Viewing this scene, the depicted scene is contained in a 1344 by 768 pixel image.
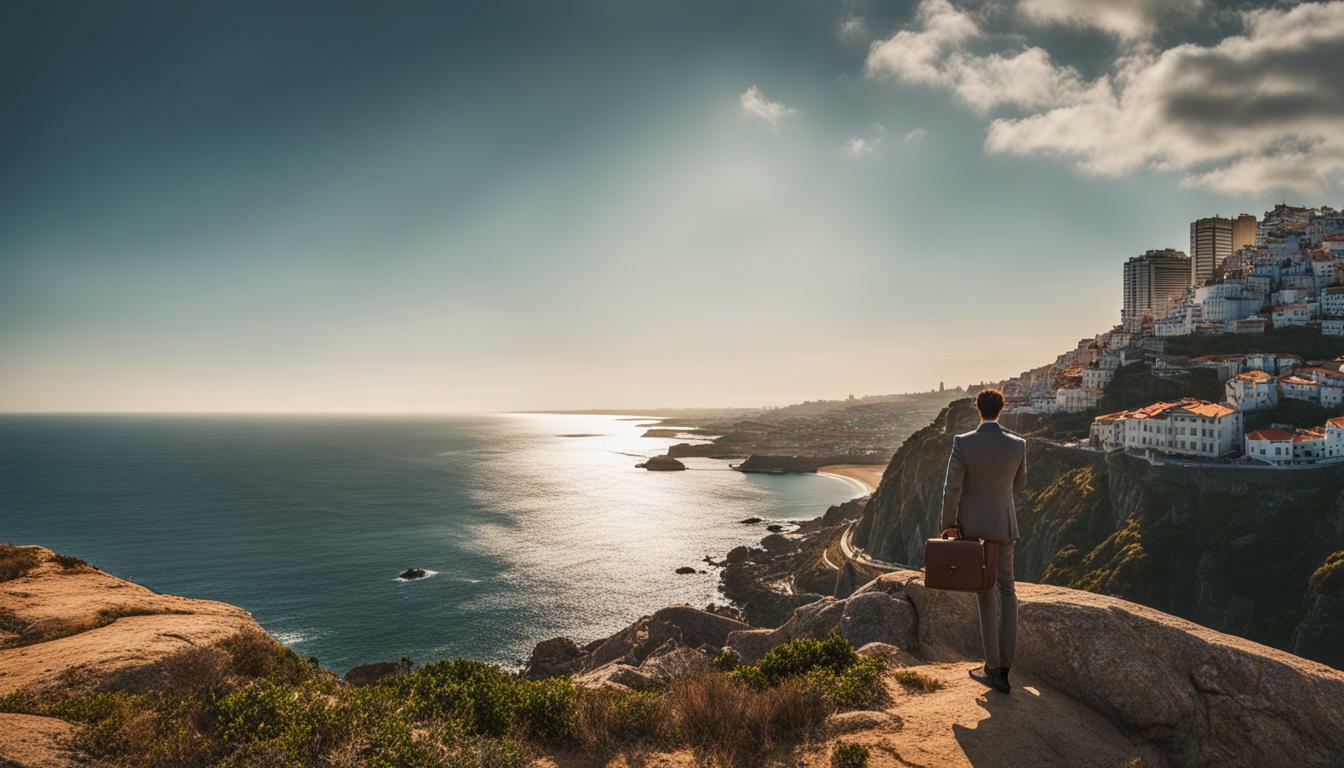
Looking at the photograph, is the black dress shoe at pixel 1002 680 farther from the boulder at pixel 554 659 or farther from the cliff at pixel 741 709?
the boulder at pixel 554 659

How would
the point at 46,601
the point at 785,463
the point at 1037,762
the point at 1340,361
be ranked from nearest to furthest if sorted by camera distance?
1. the point at 1037,762
2. the point at 46,601
3. the point at 1340,361
4. the point at 785,463

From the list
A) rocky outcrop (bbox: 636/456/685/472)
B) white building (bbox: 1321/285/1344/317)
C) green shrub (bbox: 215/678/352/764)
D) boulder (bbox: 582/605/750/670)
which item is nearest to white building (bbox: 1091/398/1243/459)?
white building (bbox: 1321/285/1344/317)

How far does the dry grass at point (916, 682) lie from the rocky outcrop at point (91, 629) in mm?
10554

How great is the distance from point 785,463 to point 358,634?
115 metres

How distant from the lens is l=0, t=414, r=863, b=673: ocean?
44969 mm

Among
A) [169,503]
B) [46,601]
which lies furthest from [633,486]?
[46,601]

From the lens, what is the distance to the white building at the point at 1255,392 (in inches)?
2164

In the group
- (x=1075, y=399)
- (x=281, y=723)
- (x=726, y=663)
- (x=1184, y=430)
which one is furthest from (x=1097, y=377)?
(x=281, y=723)

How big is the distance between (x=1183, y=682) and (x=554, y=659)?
34737 millimetres

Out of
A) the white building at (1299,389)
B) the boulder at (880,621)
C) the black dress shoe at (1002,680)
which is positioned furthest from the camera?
the white building at (1299,389)

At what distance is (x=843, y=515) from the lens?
8181cm

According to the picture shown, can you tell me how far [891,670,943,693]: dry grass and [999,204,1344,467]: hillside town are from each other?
57994 mm

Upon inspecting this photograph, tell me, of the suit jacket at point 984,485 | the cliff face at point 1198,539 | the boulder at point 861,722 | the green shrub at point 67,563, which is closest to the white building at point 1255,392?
the cliff face at point 1198,539

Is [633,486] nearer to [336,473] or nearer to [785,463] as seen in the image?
[785,463]
